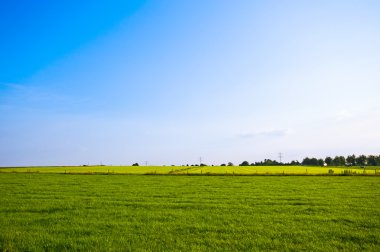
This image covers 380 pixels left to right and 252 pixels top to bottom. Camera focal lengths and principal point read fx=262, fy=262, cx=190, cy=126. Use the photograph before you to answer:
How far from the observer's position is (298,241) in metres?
10.5

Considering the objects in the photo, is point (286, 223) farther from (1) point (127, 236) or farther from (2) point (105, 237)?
(2) point (105, 237)

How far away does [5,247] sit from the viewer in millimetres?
9586

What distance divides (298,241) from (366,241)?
2.80 metres

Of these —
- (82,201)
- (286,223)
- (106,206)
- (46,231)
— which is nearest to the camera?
(46,231)

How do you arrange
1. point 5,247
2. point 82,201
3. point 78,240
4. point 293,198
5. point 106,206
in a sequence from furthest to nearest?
point 293,198, point 82,201, point 106,206, point 78,240, point 5,247

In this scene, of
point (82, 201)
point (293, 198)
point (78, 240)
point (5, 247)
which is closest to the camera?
point (5, 247)

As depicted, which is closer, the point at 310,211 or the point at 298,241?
the point at 298,241

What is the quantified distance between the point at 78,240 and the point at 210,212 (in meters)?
7.85

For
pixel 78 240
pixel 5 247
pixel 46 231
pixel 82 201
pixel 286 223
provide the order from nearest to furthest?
pixel 5 247, pixel 78 240, pixel 46 231, pixel 286 223, pixel 82 201

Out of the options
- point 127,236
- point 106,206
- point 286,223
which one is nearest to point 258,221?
point 286,223

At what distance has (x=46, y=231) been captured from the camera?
11836 mm

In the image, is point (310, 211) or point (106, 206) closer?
point (310, 211)

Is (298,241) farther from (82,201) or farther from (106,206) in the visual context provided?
(82,201)

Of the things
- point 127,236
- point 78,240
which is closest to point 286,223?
point 127,236
